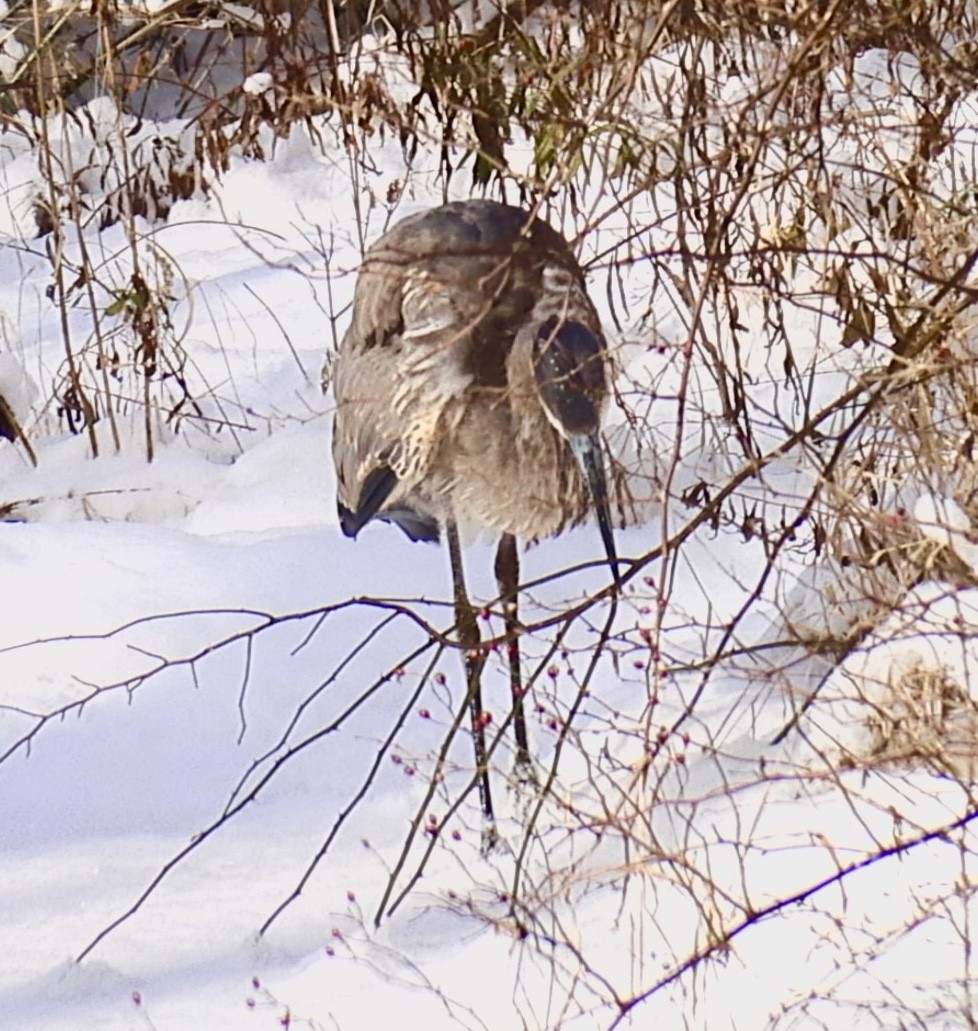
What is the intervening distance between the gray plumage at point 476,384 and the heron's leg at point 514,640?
0.15m

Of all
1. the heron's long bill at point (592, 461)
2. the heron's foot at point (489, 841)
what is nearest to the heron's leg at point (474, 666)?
the heron's foot at point (489, 841)

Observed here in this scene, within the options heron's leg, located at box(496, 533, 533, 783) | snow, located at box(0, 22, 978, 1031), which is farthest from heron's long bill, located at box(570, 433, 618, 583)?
heron's leg, located at box(496, 533, 533, 783)

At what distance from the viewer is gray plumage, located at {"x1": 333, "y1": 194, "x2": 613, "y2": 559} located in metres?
3.67

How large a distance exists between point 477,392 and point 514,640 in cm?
51

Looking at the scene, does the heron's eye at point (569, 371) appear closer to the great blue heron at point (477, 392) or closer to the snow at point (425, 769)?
the great blue heron at point (477, 392)

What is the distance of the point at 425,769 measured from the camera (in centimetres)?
399

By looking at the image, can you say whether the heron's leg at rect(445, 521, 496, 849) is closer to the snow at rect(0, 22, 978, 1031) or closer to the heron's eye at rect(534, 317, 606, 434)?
the snow at rect(0, 22, 978, 1031)

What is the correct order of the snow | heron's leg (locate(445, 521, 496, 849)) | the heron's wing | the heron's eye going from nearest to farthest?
1. the snow
2. heron's leg (locate(445, 521, 496, 849))
3. the heron's eye
4. the heron's wing

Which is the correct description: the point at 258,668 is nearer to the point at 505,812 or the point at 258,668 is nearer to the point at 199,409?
the point at 505,812

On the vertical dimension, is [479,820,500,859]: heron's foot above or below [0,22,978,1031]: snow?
below

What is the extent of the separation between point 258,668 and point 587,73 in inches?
59.9

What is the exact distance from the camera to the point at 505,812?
400 cm

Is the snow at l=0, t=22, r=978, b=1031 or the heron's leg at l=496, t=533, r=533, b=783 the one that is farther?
the heron's leg at l=496, t=533, r=533, b=783

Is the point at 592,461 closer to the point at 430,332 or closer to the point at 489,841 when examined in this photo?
the point at 430,332
